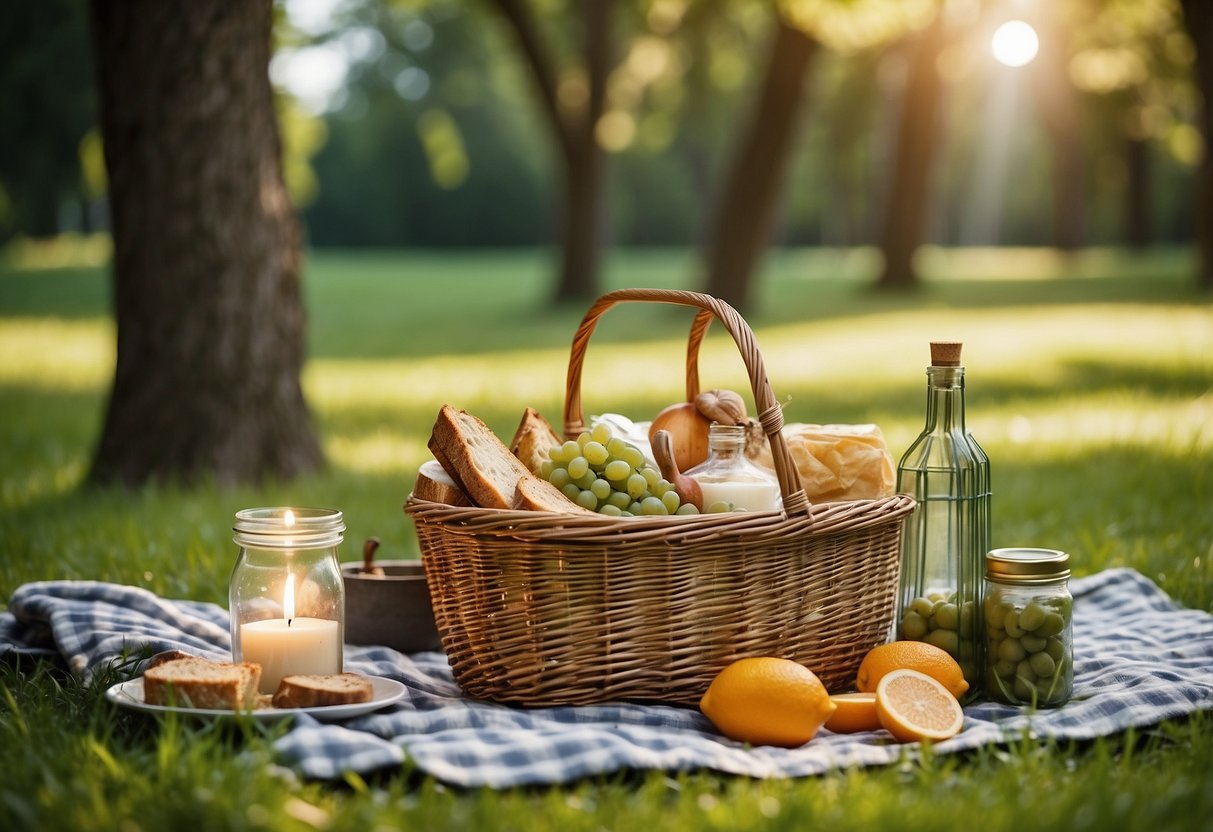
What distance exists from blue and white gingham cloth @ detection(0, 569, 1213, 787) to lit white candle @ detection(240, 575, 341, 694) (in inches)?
7.6

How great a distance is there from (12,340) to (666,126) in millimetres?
21296

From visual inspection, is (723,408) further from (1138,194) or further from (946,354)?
(1138,194)

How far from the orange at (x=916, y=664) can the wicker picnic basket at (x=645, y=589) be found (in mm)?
122

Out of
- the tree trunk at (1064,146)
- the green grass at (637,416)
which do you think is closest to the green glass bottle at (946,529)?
the green grass at (637,416)

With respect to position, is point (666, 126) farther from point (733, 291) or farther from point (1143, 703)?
point (1143, 703)

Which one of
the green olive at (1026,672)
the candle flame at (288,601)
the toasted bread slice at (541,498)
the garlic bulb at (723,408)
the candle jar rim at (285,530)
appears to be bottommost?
the green olive at (1026,672)

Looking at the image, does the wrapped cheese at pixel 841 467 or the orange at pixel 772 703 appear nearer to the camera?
the orange at pixel 772 703

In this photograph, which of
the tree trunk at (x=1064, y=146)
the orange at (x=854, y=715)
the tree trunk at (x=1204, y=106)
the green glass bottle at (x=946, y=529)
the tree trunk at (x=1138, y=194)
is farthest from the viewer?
the tree trunk at (x=1138, y=194)

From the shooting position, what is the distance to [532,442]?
3.11 m

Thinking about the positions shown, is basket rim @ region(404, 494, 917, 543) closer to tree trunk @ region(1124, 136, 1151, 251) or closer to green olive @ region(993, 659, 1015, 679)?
green olive @ region(993, 659, 1015, 679)

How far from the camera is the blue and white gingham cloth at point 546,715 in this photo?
2.31 m

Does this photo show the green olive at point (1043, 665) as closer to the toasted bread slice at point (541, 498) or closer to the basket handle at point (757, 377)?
the basket handle at point (757, 377)

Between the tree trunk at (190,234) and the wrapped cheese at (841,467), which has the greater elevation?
the tree trunk at (190,234)

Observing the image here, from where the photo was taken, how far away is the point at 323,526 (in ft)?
9.03
